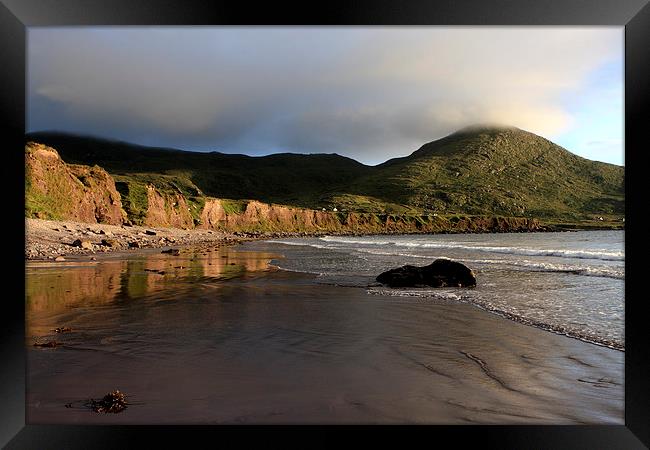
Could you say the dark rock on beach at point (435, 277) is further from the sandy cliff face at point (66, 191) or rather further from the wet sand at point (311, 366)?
the sandy cliff face at point (66, 191)

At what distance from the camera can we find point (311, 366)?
4664mm

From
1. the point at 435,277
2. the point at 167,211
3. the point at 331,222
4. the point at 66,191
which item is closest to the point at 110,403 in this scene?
the point at 435,277

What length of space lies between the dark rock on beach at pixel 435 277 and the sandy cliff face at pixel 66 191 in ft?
106

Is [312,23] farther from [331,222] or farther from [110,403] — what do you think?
[331,222]

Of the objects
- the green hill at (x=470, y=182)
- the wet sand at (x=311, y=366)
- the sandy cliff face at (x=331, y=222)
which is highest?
the green hill at (x=470, y=182)

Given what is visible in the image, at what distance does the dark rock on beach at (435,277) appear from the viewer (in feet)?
39.1

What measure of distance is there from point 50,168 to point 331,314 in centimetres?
4222

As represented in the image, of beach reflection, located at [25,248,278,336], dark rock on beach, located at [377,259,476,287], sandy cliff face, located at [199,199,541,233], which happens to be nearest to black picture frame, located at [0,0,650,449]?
beach reflection, located at [25,248,278,336]

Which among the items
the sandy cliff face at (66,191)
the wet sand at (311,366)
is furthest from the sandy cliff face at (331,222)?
the wet sand at (311,366)

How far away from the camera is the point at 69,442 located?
10.8ft

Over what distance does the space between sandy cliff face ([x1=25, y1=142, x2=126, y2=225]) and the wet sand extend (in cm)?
3273

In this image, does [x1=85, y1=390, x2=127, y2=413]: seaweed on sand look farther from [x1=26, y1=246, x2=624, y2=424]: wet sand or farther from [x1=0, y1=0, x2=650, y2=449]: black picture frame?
[x1=0, y1=0, x2=650, y2=449]: black picture frame

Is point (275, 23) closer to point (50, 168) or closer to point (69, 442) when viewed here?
point (69, 442)

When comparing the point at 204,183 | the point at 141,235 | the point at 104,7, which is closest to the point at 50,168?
the point at 141,235
